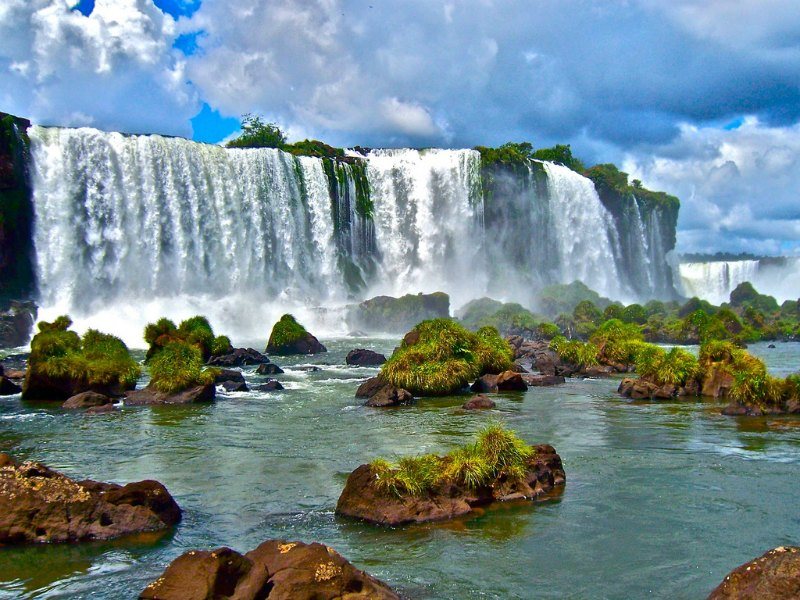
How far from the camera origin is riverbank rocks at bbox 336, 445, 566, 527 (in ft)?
34.0

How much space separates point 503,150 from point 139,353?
160 feet

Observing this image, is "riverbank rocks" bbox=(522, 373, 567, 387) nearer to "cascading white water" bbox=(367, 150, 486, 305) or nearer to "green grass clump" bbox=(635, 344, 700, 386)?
"green grass clump" bbox=(635, 344, 700, 386)

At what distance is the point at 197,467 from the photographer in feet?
45.9

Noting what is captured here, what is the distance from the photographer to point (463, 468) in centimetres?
1129

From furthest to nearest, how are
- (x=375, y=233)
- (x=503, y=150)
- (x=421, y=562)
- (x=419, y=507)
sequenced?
(x=503, y=150) < (x=375, y=233) < (x=419, y=507) < (x=421, y=562)

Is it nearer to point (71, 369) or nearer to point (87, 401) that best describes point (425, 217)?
point (71, 369)

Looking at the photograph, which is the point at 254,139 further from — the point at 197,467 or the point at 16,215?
the point at 197,467

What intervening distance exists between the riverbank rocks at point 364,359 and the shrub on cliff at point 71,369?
10.8 meters

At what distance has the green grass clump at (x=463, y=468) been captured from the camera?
10578 millimetres

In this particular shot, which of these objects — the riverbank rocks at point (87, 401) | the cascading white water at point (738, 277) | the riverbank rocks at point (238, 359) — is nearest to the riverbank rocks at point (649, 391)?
the riverbank rocks at point (87, 401)

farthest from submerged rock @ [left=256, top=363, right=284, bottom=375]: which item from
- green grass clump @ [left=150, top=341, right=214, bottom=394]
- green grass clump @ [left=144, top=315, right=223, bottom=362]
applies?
green grass clump @ [left=150, top=341, right=214, bottom=394]

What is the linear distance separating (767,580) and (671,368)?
58.4 feet

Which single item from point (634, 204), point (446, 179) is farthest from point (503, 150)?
point (634, 204)

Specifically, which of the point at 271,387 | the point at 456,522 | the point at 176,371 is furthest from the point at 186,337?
the point at 456,522
